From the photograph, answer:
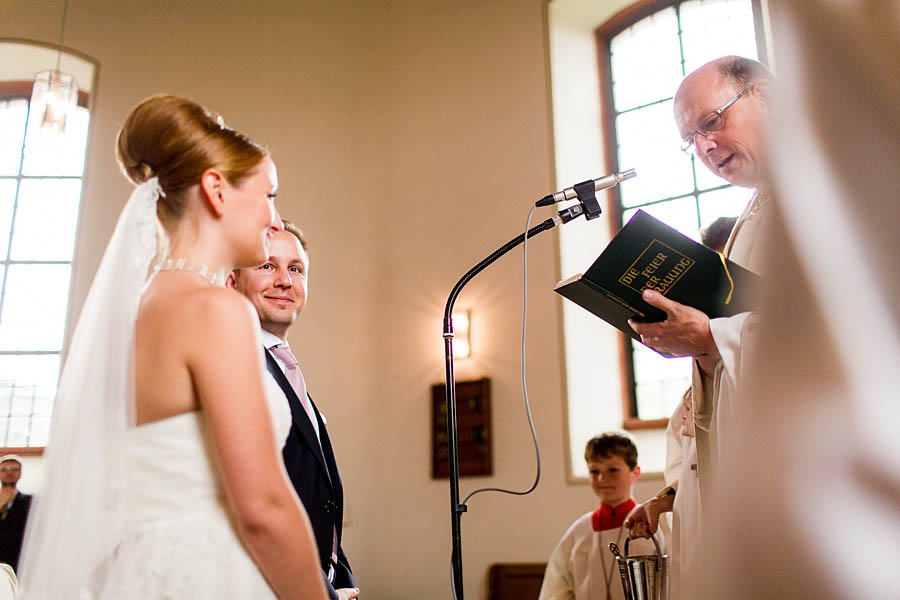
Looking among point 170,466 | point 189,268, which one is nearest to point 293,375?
point 189,268

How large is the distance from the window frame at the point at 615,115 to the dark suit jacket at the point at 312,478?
3723 mm

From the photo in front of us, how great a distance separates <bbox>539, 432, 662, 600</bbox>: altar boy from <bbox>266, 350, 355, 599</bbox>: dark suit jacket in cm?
192

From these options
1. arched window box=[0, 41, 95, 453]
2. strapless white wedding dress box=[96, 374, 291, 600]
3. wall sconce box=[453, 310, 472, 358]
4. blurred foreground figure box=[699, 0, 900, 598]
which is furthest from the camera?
arched window box=[0, 41, 95, 453]

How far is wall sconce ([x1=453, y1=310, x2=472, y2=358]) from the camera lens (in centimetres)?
619

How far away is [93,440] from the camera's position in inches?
57.6

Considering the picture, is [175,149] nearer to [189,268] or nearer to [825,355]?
[189,268]

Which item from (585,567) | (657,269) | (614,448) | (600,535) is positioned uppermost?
(657,269)

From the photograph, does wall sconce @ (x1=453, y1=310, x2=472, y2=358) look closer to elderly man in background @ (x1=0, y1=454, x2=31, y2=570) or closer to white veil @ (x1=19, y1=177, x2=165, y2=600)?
elderly man in background @ (x1=0, y1=454, x2=31, y2=570)

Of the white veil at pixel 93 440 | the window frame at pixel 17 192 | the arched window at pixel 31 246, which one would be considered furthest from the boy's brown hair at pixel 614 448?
the arched window at pixel 31 246

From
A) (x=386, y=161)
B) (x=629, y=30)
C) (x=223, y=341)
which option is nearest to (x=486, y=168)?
(x=386, y=161)

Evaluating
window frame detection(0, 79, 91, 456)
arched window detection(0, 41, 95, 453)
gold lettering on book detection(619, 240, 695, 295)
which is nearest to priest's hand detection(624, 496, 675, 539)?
gold lettering on book detection(619, 240, 695, 295)

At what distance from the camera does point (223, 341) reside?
1357 mm

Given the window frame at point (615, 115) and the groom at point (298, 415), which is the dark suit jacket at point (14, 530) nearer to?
the groom at point (298, 415)

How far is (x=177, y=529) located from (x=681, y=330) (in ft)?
4.44
